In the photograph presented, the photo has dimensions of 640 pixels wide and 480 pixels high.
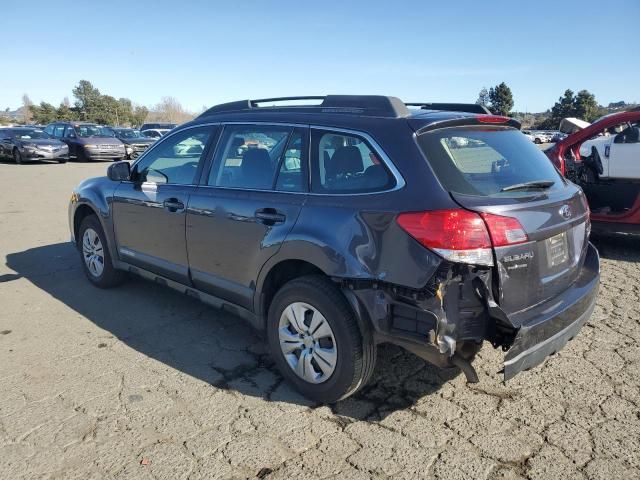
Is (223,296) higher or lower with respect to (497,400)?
higher

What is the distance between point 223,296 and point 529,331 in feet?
7.01

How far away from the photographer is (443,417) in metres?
2.94

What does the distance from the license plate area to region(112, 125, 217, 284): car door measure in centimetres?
254

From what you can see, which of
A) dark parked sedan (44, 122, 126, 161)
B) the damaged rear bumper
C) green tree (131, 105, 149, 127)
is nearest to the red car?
the damaged rear bumper

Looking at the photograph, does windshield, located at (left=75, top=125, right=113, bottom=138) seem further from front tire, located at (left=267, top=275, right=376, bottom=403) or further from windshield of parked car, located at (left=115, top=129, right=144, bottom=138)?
front tire, located at (left=267, top=275, right=376, bottom=403)

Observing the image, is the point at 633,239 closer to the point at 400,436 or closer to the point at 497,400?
the point at 497,400

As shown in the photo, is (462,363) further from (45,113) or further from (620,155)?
(45,113)

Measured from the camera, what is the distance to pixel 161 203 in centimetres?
414

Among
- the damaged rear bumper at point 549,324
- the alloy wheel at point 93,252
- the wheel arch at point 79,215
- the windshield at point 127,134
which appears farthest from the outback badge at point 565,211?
the windshield at point 127,134

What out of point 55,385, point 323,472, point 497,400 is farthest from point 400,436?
point 55,385

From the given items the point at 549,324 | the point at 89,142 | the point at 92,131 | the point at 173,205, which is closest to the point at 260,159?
the point at 173,205

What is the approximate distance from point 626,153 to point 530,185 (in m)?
4.49

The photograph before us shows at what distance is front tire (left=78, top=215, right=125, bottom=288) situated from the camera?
16.4 ft

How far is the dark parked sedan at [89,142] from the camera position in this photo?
70.0 feet
